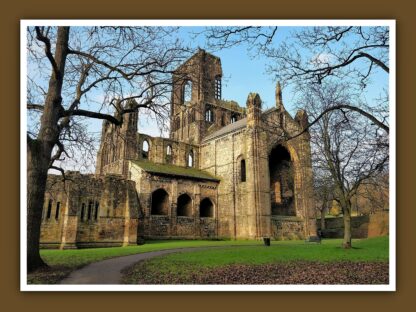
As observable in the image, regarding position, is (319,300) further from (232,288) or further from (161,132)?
(161,132)

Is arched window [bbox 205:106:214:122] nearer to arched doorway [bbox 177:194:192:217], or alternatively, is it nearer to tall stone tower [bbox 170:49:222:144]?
tall stone tower [bbox 170:49:222:144]

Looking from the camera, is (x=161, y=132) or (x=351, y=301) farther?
(x=161, y=132)

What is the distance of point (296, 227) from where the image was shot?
119ft

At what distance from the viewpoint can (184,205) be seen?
1382 inches

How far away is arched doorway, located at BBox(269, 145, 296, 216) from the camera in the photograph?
40.1 meters

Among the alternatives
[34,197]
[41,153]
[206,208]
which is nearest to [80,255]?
[34,197]

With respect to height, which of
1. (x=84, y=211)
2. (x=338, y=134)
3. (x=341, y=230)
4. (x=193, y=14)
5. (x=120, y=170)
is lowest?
(x=341, y=230)

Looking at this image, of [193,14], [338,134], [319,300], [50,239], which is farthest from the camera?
[50,239]

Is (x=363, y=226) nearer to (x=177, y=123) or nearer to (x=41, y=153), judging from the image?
(x=177, y=123)

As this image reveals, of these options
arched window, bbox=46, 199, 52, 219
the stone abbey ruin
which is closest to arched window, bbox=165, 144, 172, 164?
the stone abbey ruin

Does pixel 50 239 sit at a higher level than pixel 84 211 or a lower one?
lower

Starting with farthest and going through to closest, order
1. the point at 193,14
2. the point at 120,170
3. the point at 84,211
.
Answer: the point at 120,170
the point at 84,211
the point at 193,14

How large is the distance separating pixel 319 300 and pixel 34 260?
776 cm

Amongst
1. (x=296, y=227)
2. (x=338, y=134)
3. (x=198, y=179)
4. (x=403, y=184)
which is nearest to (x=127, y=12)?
(x=403, y=184)
